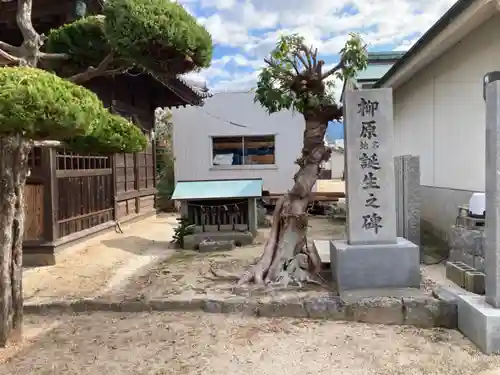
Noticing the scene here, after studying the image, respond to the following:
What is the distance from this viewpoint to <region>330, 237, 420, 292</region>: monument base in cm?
534

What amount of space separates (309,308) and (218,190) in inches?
196

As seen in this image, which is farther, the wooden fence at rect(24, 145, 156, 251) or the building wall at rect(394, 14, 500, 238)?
the wooden fence at rect(24, 145, 156, 251)

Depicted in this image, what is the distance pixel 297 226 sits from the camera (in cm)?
616

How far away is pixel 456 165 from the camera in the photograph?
7824 mm

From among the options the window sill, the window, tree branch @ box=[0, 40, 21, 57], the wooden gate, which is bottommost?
the wooden gate

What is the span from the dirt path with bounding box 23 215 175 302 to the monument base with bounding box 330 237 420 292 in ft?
10.9

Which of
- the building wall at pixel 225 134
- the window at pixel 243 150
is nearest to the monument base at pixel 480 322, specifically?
the building wall at pixel 225 134

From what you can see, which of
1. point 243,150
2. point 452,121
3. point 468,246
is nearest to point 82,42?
point 468,246

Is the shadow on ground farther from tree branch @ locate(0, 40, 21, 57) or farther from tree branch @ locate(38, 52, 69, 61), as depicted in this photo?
tree branch @ locate(0, 40, 21, 57)

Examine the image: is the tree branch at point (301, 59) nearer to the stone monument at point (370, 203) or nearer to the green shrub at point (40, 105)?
the stone monument at point (370, 203)

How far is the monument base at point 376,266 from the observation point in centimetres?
534

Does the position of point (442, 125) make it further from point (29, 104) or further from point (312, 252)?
point (29, 104)

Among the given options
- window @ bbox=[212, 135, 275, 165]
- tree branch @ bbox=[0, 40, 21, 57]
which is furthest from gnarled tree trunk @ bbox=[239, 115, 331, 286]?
window @ bbox=[212, 135, 275, 165]

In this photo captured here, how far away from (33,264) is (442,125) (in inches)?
313
